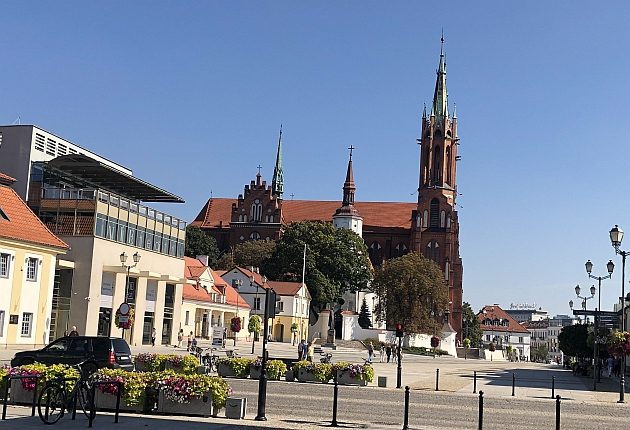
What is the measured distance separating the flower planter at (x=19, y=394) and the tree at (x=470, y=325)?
476ft

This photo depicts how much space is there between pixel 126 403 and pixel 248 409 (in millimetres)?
3327

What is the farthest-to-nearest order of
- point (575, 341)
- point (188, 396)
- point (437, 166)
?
point (437, 166) < point (575, 341) < point (188, 396)

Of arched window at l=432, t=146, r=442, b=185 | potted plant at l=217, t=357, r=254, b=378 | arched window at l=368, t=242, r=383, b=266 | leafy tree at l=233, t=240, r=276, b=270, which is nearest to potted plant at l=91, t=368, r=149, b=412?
potted plant at l=217, t=357, r=254, b=378

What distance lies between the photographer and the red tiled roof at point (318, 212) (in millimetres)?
149375

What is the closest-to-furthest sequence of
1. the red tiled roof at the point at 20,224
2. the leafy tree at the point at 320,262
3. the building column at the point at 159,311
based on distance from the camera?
the red tiled roof at the point at 20,224, the building column at the point at 159,311, the leafy tree at the point at 320,262

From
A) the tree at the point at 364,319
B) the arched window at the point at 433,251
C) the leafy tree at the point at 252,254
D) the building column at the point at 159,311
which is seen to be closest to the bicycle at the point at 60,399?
the building column at the point at 159,311

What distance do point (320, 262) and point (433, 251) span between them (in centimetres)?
3329

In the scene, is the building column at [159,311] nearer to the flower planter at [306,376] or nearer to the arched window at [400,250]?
the flower planter at [306,376]

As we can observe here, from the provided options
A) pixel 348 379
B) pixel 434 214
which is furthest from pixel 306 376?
pixel 434 214

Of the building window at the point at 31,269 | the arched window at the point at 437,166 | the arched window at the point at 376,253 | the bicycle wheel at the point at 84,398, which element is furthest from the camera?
the arched window at the point at 376,253

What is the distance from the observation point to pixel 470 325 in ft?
538

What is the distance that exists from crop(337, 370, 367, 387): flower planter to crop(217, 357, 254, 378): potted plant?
355 centimetres

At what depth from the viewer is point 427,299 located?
99750mm

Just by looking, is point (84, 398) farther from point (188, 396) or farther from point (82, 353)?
point (82, 353)
